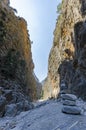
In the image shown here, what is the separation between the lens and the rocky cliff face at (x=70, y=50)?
29506 millimetres

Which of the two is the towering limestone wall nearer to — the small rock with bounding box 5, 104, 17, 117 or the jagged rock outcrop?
the jagged rock outcrop

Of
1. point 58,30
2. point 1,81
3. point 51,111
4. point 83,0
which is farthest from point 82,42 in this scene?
point 58,30

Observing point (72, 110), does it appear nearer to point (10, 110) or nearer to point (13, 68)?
point (10, 110)

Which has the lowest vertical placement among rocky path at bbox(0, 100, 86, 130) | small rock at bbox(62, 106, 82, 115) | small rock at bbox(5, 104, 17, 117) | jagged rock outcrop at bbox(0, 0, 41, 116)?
rocky path at bbox(0, 100, 86, 130)

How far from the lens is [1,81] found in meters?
30.8

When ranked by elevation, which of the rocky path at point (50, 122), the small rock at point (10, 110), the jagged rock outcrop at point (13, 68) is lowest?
the rocky path at point (50, 122)

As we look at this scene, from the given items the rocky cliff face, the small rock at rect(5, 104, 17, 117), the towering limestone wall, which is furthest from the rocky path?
the rocky cliff face

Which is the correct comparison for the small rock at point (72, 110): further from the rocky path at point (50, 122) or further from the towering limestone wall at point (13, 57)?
the towering limestone wall at point (13, 57)

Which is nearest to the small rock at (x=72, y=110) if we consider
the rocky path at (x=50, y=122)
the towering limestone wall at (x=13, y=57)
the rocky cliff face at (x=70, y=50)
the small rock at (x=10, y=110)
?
the rocky path at (x=50, y=122)

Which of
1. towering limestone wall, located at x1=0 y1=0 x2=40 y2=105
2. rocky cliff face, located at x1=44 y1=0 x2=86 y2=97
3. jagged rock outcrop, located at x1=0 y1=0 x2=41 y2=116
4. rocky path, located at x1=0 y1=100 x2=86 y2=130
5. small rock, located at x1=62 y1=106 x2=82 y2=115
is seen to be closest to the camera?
rocky path, located at x1=0 y1=100 x2=86 y2=130

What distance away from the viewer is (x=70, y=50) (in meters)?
45.1

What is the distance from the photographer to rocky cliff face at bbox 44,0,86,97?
29.5 metres

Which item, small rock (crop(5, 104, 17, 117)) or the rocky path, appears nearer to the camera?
the rocky path

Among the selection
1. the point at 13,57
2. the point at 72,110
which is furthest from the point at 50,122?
the point at 13,57
